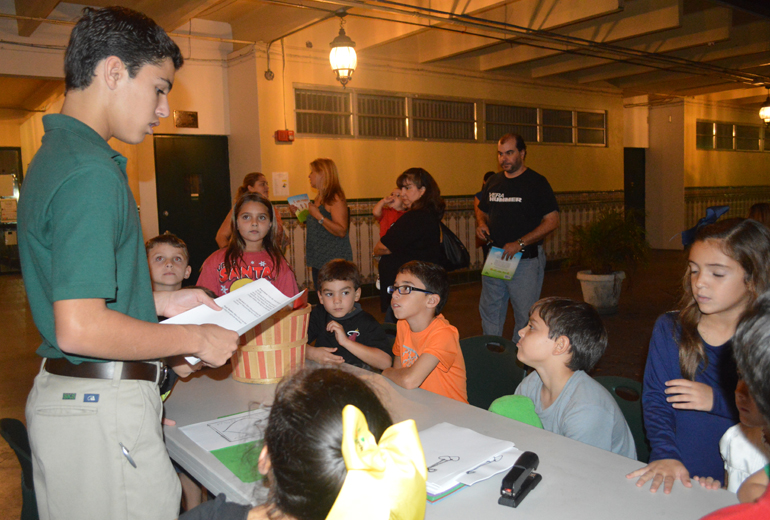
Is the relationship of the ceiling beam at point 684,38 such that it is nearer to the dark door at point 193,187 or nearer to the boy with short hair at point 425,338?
the dark door at point 193,187

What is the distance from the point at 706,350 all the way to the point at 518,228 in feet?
7.79

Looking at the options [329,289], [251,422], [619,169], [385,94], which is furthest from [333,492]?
[619,169]

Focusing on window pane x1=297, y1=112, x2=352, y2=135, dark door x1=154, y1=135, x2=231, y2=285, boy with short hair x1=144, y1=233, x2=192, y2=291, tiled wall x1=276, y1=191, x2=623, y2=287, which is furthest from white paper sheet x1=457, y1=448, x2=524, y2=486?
window pane x1=297, y1=112, x2=352, y2=135

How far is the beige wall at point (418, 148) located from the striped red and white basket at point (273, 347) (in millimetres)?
5036

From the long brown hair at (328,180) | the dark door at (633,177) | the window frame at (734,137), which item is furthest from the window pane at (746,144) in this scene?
the long brown hair at (328,180)

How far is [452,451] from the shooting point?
1.41 m

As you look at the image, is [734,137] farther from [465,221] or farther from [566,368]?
[566,368]

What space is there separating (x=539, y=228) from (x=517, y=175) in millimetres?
461

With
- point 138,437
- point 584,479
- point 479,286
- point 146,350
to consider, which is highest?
point 146,350

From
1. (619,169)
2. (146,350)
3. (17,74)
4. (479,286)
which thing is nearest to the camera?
(146,350)

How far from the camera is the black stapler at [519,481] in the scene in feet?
3.90

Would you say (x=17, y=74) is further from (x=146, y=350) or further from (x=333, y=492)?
(x=333, y=492)

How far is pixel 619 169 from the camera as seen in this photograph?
11203 millimetres

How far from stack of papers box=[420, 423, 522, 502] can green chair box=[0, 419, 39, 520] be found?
1.04 metres
